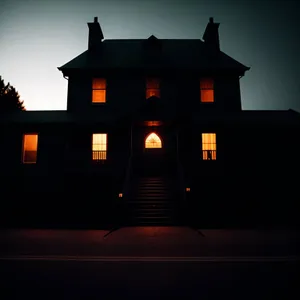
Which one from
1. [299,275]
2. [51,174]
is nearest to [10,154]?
[51,174]

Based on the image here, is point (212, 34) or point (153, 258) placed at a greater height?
point (212, 34)

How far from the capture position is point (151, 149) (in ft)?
49.6

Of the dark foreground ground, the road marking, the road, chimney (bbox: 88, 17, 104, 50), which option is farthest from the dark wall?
the road

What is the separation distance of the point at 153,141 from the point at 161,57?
6957mm

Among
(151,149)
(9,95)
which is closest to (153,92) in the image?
(151,149)

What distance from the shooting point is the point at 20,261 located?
18.0ft

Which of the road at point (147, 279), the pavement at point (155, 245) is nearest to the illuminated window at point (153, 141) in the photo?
the pavement at point (155, 245)

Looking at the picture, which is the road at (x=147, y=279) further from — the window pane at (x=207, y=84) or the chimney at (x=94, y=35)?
the chimney at (x=94, y=35)

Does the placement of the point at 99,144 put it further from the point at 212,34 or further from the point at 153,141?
the point at 212,34

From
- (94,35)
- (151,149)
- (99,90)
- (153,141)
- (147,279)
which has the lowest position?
(147,279)

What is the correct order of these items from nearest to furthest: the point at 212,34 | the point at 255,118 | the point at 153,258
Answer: the point at 153,258
the point at 255,118
the point at 212,34

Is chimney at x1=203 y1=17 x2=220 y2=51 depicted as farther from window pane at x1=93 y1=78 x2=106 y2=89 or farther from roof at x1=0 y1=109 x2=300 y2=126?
window pane at x1=93 y1=78 x2=106 y2=89

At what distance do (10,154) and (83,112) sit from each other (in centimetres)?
577

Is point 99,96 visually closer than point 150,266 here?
No
